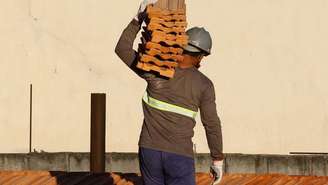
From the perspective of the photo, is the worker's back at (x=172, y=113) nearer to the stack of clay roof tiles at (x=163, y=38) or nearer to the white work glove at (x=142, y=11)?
the stack of clay roof tiles at (x=163, y=38)

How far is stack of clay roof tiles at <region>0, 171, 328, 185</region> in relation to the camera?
40.1ft

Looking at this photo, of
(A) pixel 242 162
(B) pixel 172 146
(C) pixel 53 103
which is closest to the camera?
(B) pixel 172 146

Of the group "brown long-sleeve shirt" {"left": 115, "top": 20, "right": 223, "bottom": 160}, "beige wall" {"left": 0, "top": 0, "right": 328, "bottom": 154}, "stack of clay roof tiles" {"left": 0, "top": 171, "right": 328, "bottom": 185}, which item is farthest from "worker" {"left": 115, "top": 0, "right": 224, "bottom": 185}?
"beige wall" {"left": 0, "top": 0, "right": 328, "bottom": 154}

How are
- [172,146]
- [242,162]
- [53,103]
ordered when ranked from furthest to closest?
1. [53,103]
2. [242,162]
3. [172,146]

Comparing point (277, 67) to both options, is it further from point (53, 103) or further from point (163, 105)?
point (163, 105)

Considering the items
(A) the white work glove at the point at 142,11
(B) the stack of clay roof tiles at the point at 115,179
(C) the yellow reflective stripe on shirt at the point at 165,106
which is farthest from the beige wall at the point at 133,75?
(C) the yellow reflective stripe on shirt at the point at 165,106

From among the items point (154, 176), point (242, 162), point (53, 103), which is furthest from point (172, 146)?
point (53, 103)

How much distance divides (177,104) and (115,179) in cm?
472

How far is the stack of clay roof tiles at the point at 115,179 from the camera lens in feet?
40.1

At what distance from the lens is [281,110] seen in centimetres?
2361

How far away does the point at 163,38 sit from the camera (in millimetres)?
8102

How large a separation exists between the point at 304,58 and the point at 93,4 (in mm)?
4534

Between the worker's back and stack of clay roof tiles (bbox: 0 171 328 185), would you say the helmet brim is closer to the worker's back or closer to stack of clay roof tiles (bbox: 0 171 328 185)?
the worker's back

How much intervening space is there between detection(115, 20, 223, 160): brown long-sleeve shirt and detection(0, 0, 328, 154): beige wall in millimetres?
14803
